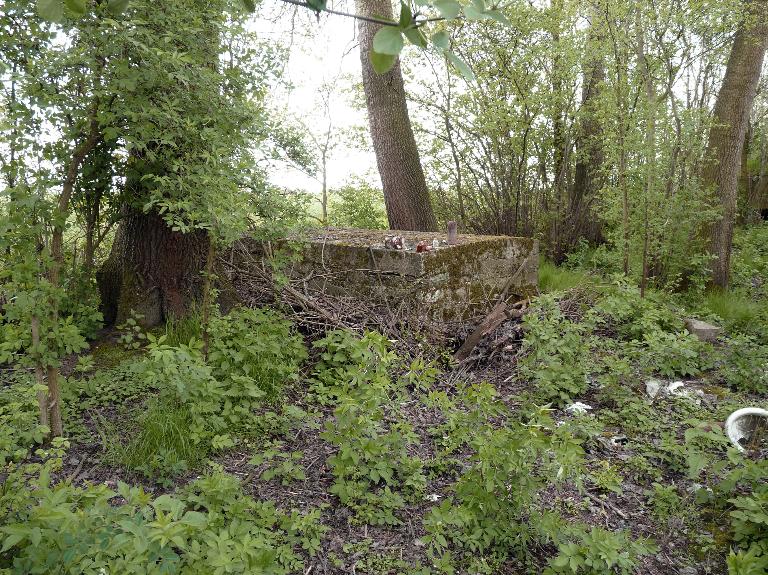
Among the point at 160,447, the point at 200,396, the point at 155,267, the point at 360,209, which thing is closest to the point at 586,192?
the point at 360,209

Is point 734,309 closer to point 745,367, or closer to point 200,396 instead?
point 745,367

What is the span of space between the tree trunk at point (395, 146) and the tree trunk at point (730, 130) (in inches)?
147

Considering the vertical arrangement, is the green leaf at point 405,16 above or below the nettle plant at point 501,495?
above

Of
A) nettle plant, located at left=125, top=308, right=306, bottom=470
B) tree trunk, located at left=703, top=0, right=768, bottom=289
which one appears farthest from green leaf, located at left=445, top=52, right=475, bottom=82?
tree trunk, located at left=703, top=0, right=768, bottom=289

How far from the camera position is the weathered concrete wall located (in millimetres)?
4797

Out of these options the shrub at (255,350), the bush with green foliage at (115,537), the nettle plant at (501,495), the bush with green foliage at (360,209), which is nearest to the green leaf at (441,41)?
the bush with green foliage at (115,537)

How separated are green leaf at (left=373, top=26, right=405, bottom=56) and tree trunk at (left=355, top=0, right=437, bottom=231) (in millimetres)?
6831

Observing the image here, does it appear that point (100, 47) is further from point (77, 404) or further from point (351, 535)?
point (351, 535)

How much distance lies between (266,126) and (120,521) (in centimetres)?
265

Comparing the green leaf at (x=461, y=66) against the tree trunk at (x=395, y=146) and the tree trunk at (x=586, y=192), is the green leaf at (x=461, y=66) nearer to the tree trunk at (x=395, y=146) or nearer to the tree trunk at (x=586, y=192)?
the tree trunk at (x=395, y=146)

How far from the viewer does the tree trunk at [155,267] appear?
14.8 ft

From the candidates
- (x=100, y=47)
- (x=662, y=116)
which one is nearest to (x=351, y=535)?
(x=100, y=47)

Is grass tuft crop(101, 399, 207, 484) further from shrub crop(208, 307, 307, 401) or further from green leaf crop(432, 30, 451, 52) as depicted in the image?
green leaf crop(432, 30, 451, 52)

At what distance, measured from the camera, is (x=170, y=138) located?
3.08 m
